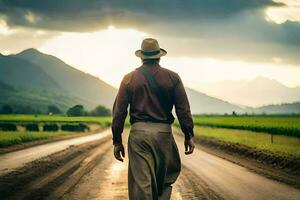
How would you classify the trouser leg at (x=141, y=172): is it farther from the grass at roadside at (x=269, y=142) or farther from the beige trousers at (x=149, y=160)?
the grass at roadside at (x=269, y=142)

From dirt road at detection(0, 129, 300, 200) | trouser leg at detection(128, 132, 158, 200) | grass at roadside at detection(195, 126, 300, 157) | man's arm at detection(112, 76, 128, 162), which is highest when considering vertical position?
man's arm at detection(112, 76, 128, 162)

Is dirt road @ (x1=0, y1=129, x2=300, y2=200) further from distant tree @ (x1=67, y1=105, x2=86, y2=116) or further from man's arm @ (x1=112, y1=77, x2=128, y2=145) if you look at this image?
distant tree @ (x1=67, y1=105, x2=86, y2=116)

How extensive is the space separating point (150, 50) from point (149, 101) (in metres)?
0.69

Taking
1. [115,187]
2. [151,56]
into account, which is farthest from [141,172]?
[115,187]

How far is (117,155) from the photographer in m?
7.00

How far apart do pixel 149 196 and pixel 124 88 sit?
1403 mm

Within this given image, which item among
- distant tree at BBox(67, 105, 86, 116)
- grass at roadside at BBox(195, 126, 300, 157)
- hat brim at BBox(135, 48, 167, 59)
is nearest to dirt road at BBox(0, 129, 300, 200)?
hat brim at BBox(135, 48, 167, 59)

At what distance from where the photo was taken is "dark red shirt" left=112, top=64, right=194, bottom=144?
6.83m

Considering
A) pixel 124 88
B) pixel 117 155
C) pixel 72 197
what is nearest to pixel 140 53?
pixel 124 88

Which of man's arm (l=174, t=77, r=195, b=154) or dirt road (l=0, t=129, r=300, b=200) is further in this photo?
dirt road (l=0, t=129, r=300, b=200)

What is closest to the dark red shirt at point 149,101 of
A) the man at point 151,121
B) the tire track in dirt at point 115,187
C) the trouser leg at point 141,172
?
the man at point 151,121

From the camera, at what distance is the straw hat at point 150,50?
7.06m

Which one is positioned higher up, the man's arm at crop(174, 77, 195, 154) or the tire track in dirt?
the man's arm at crop(174, 77, 195, 154)

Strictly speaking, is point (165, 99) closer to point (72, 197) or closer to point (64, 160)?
point (72, 197)
